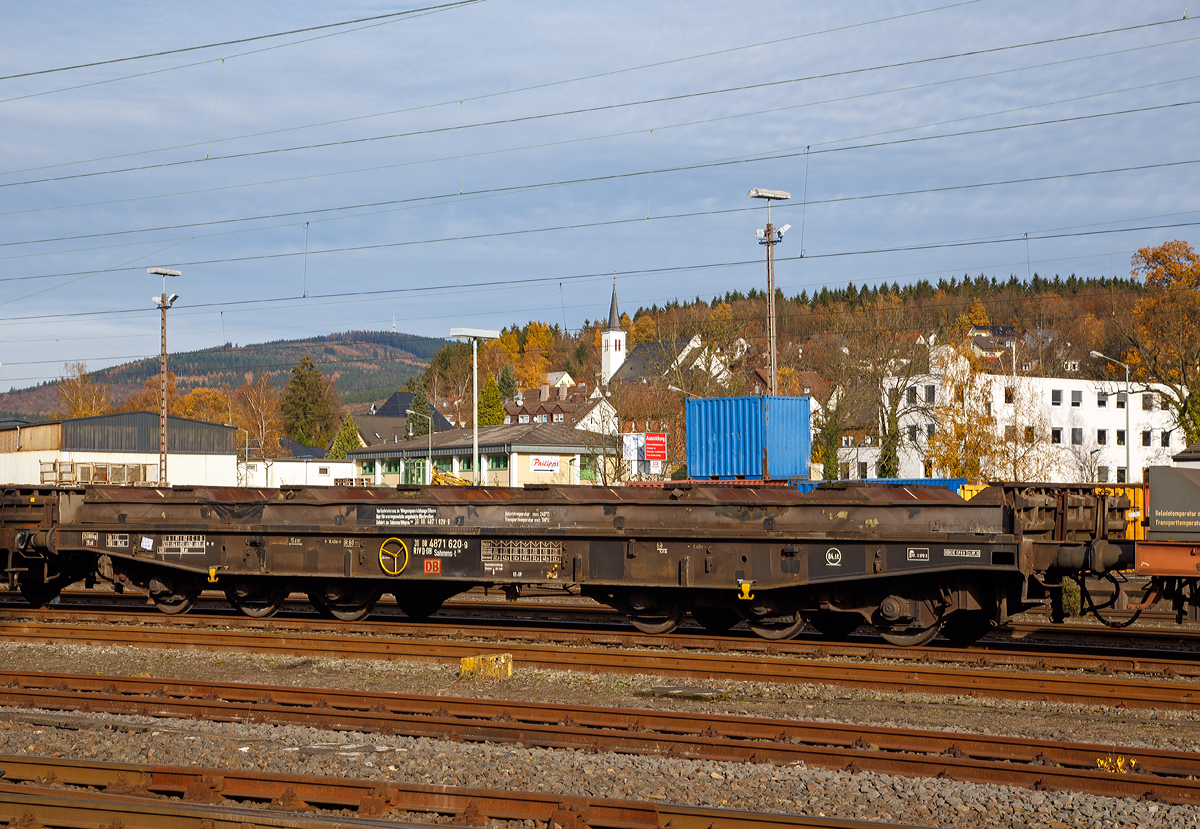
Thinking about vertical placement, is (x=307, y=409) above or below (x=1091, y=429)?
above

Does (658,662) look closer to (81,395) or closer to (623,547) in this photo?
(623,547)

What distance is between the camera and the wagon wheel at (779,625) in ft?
40.0

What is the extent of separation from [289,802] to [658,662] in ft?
17.4

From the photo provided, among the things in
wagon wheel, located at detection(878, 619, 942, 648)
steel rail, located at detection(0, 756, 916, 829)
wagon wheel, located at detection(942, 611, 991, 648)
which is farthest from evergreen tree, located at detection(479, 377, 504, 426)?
steel rail, located at detection(0, 756, 916, 829)

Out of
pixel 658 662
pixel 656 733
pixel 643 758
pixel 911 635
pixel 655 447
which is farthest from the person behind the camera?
pixel 655 447

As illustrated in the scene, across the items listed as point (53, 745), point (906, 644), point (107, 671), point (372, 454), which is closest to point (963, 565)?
point (906, 644)

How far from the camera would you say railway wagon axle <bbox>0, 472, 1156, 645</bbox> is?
36.9 ft

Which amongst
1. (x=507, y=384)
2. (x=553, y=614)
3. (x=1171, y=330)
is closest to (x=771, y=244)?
(x=553, y=614)

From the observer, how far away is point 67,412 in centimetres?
10200

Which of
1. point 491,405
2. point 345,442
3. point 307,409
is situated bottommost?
point 345,442

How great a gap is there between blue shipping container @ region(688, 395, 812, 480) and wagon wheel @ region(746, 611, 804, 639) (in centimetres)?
1341

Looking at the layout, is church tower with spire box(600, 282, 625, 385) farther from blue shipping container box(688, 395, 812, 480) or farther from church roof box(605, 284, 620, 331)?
blue shipping container box(688, 395, 812, 480)

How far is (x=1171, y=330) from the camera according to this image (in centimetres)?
5125

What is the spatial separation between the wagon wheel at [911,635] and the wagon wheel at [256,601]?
8.71m
